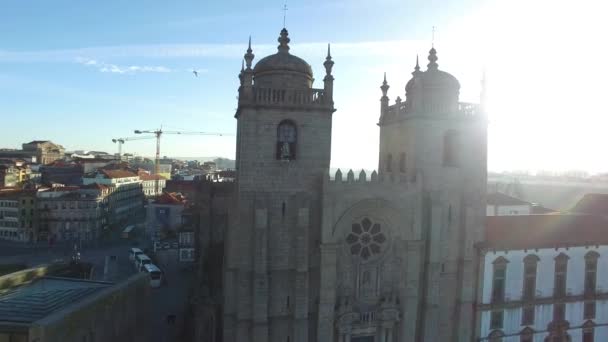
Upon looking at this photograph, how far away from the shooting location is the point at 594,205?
50.1m

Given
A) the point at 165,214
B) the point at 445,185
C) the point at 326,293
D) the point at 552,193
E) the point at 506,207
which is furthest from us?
the point at 552,193

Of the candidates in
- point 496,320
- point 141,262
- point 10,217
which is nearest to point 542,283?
point 496,320

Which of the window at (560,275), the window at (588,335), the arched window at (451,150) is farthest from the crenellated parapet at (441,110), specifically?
the window at (588,335)

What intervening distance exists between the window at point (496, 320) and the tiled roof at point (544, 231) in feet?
15.7

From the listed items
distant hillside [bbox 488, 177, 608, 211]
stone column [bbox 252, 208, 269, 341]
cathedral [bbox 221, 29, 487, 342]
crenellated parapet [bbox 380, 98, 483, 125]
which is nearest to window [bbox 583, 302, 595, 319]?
cathedral [bbox 221, 29, 487, 342]

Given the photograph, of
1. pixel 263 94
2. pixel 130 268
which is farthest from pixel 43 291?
pixel 130 268

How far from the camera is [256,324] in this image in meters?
24.0

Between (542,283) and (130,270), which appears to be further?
(130,270)

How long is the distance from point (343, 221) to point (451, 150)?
9612 millimetres

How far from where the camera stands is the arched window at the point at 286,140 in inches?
999

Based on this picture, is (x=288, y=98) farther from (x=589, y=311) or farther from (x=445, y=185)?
(x=589, y=311)

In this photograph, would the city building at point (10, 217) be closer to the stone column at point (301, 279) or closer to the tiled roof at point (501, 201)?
the stone column at point (301, 279)

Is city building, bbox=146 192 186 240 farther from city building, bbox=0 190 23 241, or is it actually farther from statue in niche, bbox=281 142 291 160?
statue in niche, bbox=281 142 291 160

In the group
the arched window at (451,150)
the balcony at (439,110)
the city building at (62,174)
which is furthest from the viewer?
the city building at (62,174)
